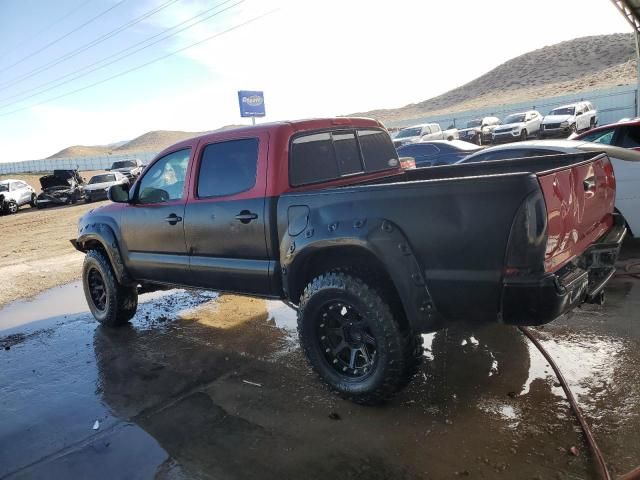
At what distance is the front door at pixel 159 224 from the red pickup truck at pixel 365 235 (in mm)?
18

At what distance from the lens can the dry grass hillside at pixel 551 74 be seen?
6531cm

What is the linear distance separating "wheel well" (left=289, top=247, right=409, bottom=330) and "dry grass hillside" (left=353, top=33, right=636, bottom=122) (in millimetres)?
64853

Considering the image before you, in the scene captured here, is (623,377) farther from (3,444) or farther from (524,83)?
(524,83)

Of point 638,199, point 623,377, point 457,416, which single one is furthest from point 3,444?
point 638,199

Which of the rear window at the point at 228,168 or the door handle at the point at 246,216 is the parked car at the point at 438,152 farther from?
the door handle at the point at 246,216

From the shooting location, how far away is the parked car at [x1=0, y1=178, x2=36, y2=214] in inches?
915

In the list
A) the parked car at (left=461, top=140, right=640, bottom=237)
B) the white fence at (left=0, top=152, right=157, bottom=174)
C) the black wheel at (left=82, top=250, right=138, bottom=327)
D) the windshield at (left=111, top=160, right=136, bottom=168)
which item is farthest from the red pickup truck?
the white fence at (left=0, top=152, right=157, bottom=174)

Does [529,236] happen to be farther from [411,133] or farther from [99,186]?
[99,186]

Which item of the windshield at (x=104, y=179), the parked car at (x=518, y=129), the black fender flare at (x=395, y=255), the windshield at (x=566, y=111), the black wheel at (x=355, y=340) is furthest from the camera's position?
the windshield at (x=566, y=111)

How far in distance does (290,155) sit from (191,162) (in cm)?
113

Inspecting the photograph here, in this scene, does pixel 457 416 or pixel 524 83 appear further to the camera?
pixel 524 83

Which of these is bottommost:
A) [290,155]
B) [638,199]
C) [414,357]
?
[414,357]

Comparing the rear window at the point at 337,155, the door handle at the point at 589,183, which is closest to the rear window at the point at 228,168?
the rear window at the point at 337,155

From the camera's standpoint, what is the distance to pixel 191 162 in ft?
14.8
